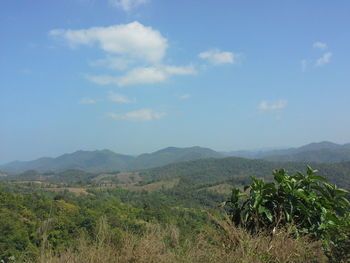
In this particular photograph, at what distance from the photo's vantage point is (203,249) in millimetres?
2768

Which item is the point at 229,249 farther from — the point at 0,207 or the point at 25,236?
the point at 0,207

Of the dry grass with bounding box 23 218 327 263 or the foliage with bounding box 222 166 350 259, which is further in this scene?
the foliage with bounding box 222 166 350 259

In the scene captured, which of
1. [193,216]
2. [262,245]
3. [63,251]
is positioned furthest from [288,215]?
[193,216]

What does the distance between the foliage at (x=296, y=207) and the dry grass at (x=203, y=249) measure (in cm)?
20

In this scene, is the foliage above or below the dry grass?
above

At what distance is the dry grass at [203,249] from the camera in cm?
250

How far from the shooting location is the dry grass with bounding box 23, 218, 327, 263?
250 centimetres

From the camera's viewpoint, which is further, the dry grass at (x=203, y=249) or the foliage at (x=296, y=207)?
the foliage at (x=296, y=207)

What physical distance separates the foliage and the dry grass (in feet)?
0.65

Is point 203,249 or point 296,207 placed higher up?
point 296,207

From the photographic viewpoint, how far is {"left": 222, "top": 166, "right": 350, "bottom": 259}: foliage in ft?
9.62

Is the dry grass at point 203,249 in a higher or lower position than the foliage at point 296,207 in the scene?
lower

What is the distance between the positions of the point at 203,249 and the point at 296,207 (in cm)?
117

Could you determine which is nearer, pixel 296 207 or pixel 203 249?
pixel 203 249
